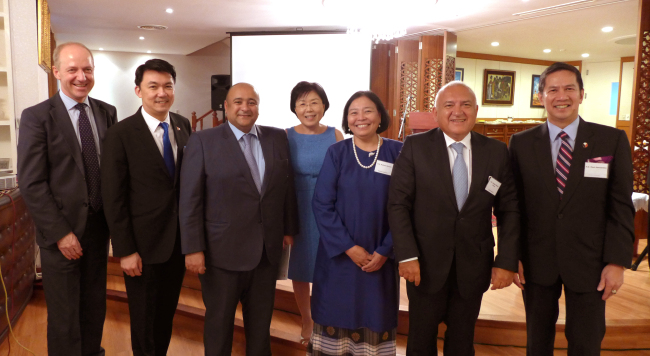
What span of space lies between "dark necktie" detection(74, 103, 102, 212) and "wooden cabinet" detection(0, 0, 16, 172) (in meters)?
1.90

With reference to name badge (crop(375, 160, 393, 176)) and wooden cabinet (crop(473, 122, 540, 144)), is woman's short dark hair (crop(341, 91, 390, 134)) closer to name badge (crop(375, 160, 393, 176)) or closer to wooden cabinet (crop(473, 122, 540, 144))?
name badge (crop(375, 160, 393, 176))

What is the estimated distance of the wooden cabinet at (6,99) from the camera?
11.2ft

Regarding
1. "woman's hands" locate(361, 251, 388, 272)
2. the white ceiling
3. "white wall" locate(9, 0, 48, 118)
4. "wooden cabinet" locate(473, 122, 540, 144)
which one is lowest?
"woman's hands" locate(361, 251, 388, 272)

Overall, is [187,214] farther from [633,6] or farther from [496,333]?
[633,6]

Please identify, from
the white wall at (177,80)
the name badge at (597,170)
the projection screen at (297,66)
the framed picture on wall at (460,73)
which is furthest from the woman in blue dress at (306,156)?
the white wall at (177,80)

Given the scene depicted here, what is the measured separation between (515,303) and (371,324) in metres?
1.67

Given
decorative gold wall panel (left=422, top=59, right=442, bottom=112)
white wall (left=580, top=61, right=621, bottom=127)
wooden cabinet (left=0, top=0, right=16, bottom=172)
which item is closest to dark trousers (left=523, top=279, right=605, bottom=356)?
wooden cabinet (left=0, top=0, right=16, bottom=172)

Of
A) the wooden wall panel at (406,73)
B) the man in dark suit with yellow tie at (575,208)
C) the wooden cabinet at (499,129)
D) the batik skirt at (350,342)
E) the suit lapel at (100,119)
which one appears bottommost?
the batik skirt at (350,342)

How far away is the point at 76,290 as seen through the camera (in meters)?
2.09

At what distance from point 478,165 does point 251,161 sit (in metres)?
1.00

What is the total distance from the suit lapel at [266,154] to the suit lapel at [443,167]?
0.74 m

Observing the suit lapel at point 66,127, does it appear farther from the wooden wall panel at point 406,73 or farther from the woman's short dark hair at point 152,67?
the wooden wall panel at point 406,73

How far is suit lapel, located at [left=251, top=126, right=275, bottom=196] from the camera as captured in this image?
2.04 metres

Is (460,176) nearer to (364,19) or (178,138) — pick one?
(178,138)
